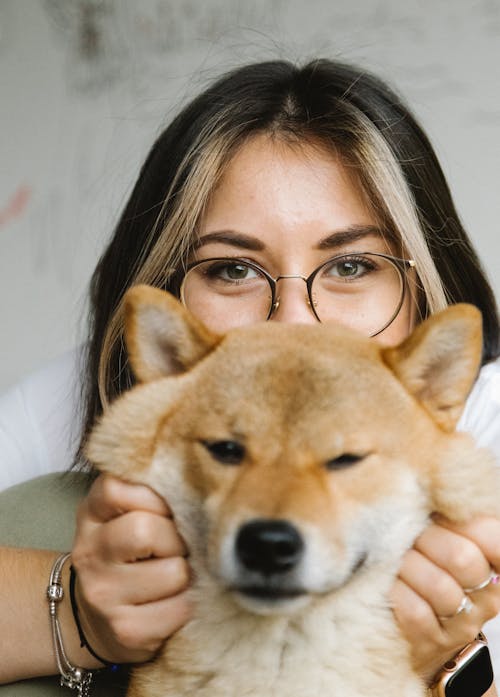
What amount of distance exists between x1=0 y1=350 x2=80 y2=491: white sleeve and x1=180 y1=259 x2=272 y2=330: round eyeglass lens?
406mm

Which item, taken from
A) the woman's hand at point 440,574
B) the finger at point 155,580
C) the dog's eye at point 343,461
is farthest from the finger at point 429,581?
the finger at point 155,580

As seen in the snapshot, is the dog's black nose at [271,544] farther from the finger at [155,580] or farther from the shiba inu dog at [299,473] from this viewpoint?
the finger at [155,580]

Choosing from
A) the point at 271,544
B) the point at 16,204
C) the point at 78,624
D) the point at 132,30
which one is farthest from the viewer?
the point at 16,204

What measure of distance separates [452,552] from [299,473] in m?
0.19

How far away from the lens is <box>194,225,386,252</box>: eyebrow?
48.3 inches

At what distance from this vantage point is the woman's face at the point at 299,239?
1217 millimetres

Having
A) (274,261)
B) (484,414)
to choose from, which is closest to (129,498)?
(274,261)

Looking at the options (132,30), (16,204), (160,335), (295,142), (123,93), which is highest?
(132,30)

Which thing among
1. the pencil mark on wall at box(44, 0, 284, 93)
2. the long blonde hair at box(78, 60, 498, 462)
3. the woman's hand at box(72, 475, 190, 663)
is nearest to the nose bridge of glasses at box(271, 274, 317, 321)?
the long blonde hair at box(78, 60, 498, 462)

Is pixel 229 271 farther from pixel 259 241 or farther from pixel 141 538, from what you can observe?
pixel 141 538

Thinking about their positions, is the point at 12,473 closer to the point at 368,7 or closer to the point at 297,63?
the point at 297,63

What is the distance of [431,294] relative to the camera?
133cm

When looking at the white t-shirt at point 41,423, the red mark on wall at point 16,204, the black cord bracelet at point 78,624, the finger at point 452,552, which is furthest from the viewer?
the red mark on wall at point 16,204

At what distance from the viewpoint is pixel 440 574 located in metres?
0.83
